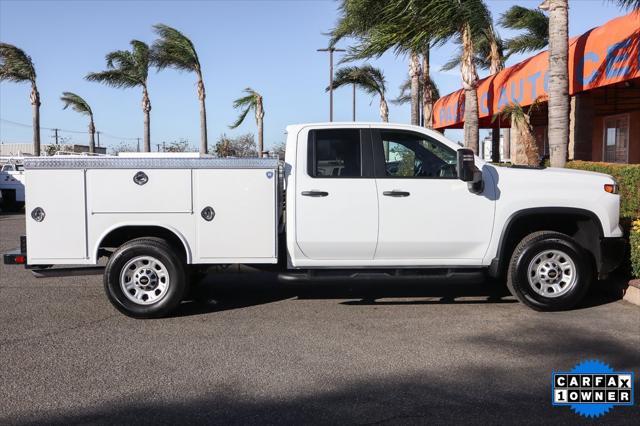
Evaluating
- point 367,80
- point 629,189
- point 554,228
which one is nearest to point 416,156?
point 554,228

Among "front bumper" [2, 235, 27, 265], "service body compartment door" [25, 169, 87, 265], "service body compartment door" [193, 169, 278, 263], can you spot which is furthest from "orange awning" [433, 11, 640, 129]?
"front bumper" [2, 235, 27, 265]

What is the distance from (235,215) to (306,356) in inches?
72.2

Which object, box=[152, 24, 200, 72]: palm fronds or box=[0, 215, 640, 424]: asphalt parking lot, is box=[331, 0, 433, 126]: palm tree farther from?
box=[152, 24, 200, 72]: palm fronds

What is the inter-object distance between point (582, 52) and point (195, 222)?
12227mm

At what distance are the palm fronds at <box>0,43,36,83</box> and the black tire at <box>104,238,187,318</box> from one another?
2458cm

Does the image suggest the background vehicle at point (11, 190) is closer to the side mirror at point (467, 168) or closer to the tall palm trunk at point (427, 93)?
the tall palm trunk at point (427, 93)

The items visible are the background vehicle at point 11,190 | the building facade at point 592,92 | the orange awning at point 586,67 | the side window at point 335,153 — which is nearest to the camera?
the side window at point 335,153

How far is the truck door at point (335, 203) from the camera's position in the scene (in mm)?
6445

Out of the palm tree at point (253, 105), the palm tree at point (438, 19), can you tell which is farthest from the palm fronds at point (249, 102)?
the palm tree at point (438, 19)

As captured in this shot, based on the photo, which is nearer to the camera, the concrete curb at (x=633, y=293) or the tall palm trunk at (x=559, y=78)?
the concrete curb at (x=633, y=293)

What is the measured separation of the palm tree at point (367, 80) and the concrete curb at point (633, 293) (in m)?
23.8

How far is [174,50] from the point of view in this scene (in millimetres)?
25859

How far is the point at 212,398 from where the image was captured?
14.3 ft

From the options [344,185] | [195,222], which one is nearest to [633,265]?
[344,185]
